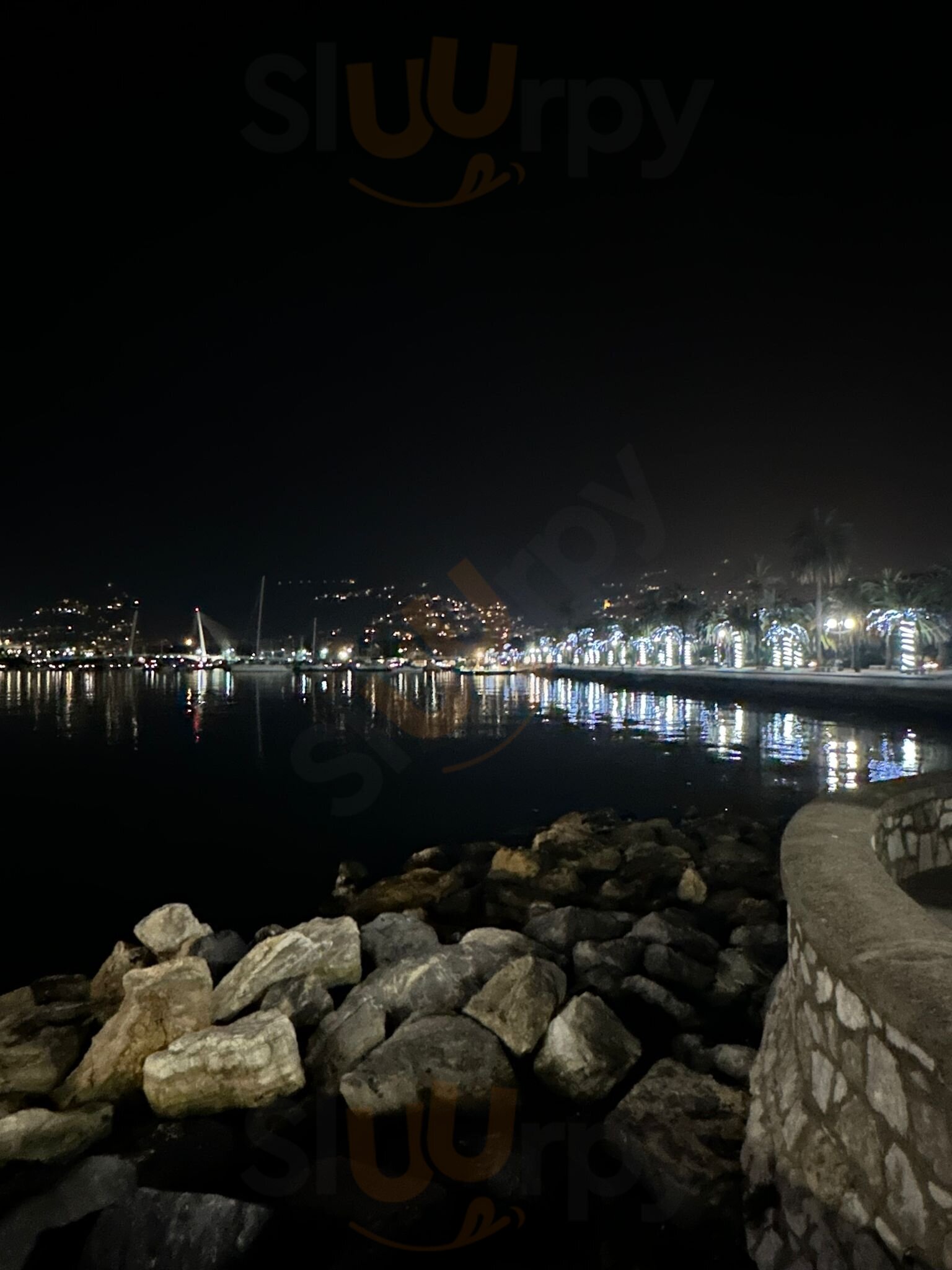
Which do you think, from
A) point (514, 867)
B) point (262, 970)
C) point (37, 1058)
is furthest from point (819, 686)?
point (37, 1058)

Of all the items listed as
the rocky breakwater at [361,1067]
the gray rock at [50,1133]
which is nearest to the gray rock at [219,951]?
the rocky breakwater at [361,1067]

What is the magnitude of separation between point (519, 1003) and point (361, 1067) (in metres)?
1.33

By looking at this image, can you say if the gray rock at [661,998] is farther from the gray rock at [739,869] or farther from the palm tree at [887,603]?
the palm tree at [887,603]

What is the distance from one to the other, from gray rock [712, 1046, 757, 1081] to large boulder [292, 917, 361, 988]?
3531 mm

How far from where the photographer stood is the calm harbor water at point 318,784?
12.6m

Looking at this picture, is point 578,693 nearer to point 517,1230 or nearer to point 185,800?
point 185,800

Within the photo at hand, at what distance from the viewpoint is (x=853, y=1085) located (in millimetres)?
2908

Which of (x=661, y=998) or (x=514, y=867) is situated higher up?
(x=661, y=998)

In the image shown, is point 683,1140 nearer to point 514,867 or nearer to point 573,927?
point 573,927

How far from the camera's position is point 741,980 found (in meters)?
6.68

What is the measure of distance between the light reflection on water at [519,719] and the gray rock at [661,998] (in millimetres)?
2560

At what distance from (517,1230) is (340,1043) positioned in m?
1.93

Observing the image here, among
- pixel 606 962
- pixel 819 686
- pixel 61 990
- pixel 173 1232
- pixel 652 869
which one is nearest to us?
pixel 173 1232

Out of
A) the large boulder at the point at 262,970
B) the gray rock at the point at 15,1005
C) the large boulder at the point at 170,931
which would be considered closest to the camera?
the large boulder at the point at 262,970
